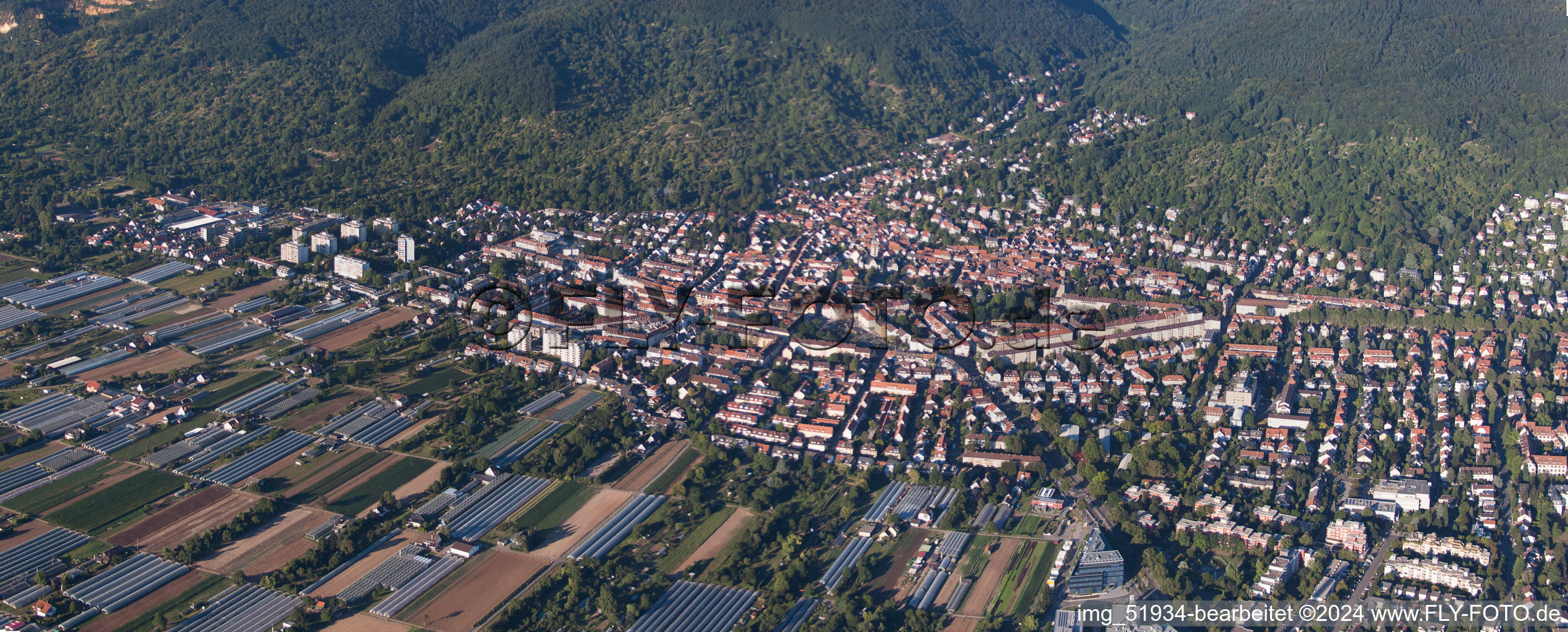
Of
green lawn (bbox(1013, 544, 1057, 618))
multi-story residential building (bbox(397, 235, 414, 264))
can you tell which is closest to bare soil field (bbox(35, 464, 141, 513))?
multi-story residential building (bbox(397, 235, 414, 264))

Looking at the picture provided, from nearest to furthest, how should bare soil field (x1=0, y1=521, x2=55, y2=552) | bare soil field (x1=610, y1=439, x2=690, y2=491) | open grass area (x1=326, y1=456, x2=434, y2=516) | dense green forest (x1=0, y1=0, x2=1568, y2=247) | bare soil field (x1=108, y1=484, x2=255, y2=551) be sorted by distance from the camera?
bare soil field (x1=0, y1=521, x2=55, y2=552)
bare soil field (x1=108, y1=484, x2=255, y2=551)
open grass area (x1=326, y1=456, x2=434, y2=516)
bare soil field (x1=610, y1=439, x2=690, y2=491)
dense green forest (x1=0, y1=0, x2=1568, y2=247)

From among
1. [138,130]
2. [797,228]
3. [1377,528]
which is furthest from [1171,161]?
[138,130]

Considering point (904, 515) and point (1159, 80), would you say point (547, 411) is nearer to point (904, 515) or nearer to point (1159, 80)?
point (904, 515)

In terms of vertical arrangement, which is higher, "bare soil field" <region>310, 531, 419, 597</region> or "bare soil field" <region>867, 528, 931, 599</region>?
"bare soil field" <region>867, 528, 931, 599</region>

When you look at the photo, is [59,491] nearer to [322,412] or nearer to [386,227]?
[322,412]

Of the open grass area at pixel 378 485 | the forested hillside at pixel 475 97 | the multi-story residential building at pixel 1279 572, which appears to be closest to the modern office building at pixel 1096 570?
the multi-story residential building at pixel 1279 572

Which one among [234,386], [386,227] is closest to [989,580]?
[234,386]

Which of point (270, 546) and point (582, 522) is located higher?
point (582, 522)

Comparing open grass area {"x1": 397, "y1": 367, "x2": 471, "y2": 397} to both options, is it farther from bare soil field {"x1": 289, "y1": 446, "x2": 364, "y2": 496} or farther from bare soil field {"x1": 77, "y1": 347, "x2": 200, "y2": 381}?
bare soil field {"x1": 77, "y1": 347, "x2": 200, "y2": 381}
